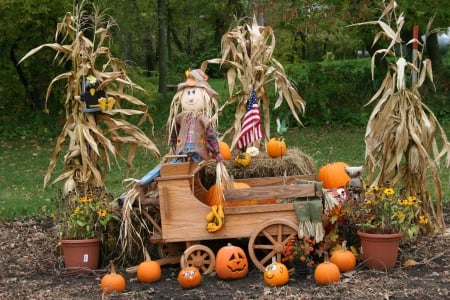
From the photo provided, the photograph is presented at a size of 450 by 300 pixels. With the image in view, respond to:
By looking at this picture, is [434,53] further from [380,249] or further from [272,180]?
[380,249]

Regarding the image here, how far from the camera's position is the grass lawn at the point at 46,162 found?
896 centimetres

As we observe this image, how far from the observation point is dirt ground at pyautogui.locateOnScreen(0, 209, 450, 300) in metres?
4.84

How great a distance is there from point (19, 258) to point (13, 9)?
9.49m

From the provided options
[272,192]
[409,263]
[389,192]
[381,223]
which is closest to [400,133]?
[389,192]

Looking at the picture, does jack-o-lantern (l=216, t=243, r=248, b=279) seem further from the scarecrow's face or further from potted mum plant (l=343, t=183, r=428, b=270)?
the scarecrow's face

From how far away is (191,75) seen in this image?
5.95 meters

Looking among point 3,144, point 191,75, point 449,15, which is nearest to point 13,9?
point 3,144

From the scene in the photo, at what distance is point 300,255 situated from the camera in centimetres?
525

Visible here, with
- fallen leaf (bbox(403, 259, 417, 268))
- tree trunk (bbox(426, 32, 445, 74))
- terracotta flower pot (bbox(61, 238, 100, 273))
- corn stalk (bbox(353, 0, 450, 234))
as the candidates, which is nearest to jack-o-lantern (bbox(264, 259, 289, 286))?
fallen leaf (bbox(403, 259, 417, 268))

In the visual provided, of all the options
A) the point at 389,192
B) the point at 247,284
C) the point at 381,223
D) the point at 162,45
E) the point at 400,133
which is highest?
the point at 162,45

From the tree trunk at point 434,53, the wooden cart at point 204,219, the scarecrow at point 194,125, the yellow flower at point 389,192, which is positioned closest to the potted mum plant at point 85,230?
the scarecrow at point 194,125

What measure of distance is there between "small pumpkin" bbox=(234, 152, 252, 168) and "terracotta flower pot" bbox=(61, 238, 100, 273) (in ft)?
4.89

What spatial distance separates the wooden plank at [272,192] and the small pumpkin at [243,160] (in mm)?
861

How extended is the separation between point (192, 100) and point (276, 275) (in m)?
1.64
